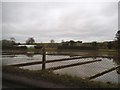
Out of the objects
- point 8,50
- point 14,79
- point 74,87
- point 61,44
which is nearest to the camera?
point 74,87

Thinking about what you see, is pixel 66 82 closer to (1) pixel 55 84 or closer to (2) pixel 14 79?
(1) pixel 55 84

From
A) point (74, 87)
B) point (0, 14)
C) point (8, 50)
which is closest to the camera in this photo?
point (74, 87)

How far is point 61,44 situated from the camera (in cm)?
1144

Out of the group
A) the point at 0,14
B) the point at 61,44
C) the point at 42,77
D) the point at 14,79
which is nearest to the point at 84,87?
the point at 42,77

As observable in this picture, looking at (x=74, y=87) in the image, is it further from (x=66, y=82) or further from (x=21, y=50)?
(x=21, y=50)

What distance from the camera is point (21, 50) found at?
49.5 feet

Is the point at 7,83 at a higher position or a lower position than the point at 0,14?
lower

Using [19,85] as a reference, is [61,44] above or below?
above

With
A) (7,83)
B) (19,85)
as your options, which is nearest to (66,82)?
(19,85)

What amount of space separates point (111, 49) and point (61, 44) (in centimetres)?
513

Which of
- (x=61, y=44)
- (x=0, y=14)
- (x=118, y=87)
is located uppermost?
(x=0, y=14)

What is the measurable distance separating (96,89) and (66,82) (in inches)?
33.8

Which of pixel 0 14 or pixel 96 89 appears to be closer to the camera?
pixel 96 89

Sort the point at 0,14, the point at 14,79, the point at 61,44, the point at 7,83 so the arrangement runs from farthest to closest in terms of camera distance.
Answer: the point at 61,44 → the point at 0,14 → the point at 14,79 → the point at 7,83
